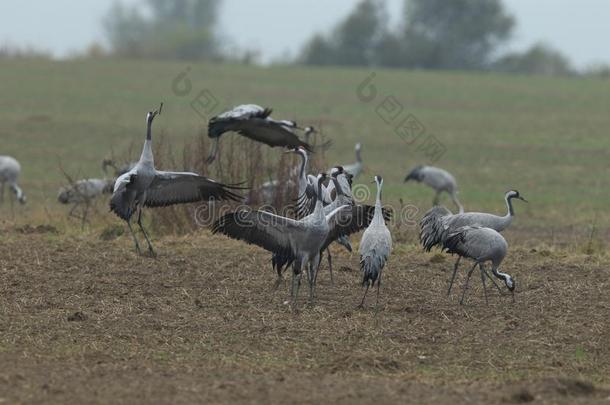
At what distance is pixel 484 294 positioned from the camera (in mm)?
10125

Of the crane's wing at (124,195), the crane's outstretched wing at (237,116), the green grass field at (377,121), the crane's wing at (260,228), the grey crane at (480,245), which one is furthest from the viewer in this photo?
the green grass field at (377,121)

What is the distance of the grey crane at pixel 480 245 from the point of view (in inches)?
385

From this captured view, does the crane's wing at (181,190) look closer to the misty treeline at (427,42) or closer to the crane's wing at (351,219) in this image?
the crane's wing at (351,219)

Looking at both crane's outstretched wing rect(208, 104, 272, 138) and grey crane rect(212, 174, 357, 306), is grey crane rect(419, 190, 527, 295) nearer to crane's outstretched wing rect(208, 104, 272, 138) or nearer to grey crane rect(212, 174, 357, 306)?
grey crane rect(212, 174, 357, 306)

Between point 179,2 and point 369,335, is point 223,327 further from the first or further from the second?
point 179,2

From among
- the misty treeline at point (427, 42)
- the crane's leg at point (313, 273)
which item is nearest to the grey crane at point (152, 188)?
the crane's leg at point (313, 273)

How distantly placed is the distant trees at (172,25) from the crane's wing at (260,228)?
56.6 metres

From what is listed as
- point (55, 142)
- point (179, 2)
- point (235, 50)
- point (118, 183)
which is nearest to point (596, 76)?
point (235, 50)

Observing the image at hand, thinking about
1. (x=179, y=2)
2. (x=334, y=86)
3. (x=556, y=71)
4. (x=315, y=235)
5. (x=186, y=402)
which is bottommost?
(x=186, y=402)

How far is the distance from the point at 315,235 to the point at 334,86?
29988 millimetres

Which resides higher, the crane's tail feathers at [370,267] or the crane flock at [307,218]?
the crane flock at [307,218]

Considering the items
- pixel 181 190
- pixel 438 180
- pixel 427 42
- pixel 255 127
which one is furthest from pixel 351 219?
pixel 427 42

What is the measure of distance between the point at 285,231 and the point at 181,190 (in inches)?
103

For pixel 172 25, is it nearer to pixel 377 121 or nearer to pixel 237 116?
pixel 377 121
